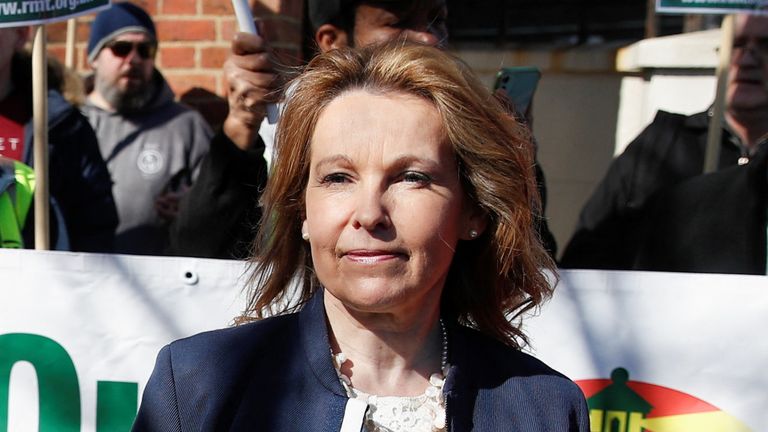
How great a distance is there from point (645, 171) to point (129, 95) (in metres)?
2.14

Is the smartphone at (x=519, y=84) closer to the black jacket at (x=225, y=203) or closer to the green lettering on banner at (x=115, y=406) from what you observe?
the black jacket at (x=225, y=203)

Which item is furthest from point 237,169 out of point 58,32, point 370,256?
point 58,32

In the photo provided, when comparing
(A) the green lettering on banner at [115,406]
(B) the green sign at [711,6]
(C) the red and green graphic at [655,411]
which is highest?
(B) the green sign at [711,6]

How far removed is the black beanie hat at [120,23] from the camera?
4402mm

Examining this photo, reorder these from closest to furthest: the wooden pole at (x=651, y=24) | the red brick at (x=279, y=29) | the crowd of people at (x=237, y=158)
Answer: the crowd of people at (x=237, y=158), the red brick at (x=279, y=29), the wooden pole at (x=651, y=24)

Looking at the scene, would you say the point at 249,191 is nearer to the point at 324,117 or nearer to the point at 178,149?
the point at 324,117

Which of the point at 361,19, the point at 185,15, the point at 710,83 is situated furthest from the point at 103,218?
the point at 710,83

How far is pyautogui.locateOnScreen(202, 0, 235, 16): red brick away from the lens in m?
4.66

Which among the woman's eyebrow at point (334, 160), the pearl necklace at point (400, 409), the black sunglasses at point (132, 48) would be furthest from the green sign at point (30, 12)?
the black sunglasses at point (132, 48)

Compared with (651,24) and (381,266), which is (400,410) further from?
(651,24)

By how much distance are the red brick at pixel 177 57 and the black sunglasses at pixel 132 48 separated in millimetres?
311

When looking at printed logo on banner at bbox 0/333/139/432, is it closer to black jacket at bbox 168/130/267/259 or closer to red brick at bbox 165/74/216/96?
black jacket at bbox 168/130/267/259

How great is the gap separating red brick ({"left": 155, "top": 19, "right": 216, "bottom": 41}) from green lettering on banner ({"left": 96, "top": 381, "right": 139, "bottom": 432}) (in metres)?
2.40

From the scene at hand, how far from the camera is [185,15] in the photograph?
4.76 metres
